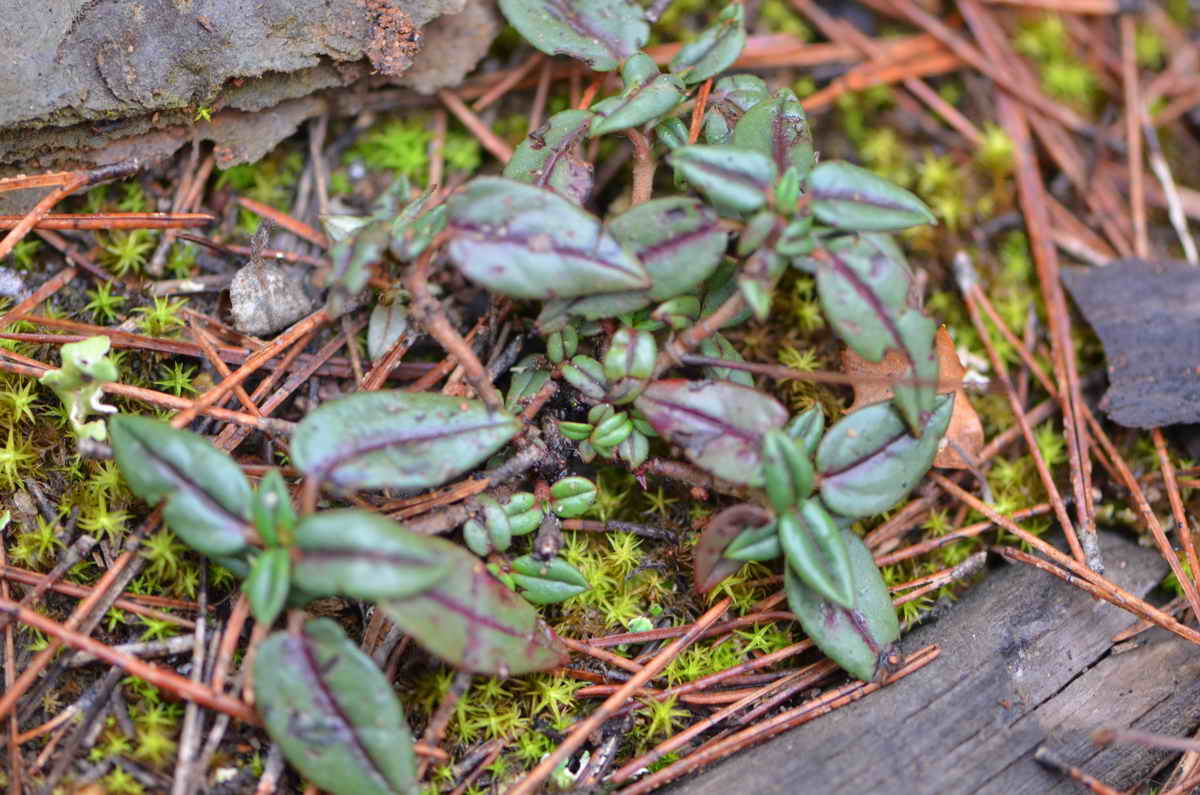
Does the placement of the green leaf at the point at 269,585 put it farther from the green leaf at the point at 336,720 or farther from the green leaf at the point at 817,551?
the green leaf at the point at 817,551

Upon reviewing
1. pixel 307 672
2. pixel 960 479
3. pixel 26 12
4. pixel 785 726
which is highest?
pixel 26 12

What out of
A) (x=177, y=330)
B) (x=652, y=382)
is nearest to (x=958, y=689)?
(x=652, y=382)

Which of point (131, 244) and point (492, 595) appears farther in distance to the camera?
point (131, 244)

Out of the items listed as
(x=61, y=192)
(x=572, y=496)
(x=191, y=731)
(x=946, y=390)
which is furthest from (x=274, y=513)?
(x=946, y=390)

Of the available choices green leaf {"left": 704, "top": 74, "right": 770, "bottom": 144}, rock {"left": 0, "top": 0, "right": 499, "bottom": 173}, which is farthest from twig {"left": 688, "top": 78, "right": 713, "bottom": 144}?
rock {"left": 0, "top": 0, "right": 499, "bottom": 173}

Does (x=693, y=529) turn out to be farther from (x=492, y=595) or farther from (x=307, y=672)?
(x=307, y=672)

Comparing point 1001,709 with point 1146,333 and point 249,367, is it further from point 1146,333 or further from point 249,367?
point 249,367
